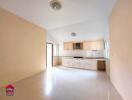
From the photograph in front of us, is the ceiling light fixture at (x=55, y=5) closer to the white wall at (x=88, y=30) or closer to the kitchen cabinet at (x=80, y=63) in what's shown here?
the white wall at (x=88, y=30)

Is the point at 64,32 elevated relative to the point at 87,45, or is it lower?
elevated

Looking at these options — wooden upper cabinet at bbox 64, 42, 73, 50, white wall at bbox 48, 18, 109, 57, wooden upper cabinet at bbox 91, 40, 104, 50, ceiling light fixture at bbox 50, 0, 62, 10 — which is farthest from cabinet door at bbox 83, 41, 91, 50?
ceiling light fixture at bbox 50, 0, 62, 10

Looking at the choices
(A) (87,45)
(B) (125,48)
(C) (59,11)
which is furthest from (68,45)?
(B) (125,48)

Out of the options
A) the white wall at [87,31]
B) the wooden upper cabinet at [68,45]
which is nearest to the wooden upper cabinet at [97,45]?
the white wall at [87,31]

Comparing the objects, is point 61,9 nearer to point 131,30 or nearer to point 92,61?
point 131,30

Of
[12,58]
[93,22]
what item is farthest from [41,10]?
[93,22]

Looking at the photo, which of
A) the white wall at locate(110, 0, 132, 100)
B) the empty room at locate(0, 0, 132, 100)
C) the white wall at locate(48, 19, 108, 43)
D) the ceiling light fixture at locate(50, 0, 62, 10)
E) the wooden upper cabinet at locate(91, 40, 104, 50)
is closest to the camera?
the white wall at locate(110, 0, 132, 100)

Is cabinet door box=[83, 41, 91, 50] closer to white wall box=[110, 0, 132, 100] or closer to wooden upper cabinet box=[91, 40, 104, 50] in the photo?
wooden upper cabinet box=[91, 40, 104, 50]

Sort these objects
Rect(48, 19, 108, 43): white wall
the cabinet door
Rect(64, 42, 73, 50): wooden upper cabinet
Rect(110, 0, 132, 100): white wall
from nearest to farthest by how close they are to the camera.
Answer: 1. Rect(110, 0, 132, 100): white wall
2. Rect(48, 19, 108, 43): white wall
3. the cabinet door
4. Rect(64, 42, 73, 50): wooden upper cabinet

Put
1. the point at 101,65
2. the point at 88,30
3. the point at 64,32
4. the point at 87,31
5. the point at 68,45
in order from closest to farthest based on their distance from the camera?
the point at 88,30 < the point at 87,31 < the point at 101,65 < the point at 64,32 < the point at 68,45

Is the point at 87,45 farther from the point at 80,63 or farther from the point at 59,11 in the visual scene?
the point at 59,11

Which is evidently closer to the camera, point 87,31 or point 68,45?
point 87,31

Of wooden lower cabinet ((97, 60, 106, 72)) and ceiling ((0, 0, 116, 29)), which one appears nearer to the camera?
ceiling ((0, 0, 116, 29))

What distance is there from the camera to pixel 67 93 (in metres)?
2.79
